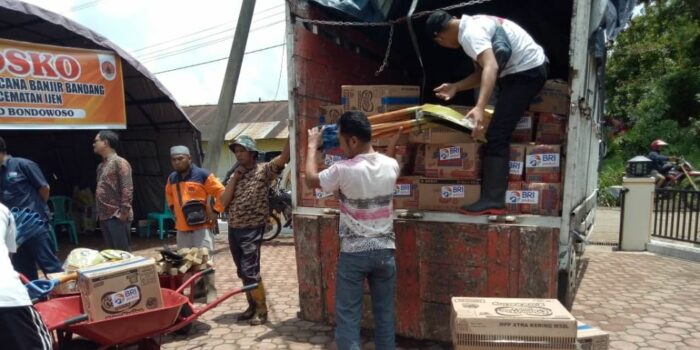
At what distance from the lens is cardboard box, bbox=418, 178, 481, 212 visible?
339 centimetres

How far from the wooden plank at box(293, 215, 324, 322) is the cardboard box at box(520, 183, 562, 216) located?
5.32ft

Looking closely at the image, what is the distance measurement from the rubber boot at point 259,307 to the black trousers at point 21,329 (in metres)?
2.27

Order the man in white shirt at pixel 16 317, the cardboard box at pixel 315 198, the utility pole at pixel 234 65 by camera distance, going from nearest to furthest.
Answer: the man in white shirt at pixel 16 317 < the cardboard box at pixel 315 198 < the utility pole at pixel 234 65

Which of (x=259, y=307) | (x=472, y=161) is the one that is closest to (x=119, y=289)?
(x=259, y=307)

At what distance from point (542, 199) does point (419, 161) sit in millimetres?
943

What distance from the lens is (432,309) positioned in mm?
3551

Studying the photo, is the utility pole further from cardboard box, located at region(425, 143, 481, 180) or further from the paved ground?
cardboard box, located at region(425, 143, 481, 180)

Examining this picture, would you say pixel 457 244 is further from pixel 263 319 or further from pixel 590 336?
pixel 263 319

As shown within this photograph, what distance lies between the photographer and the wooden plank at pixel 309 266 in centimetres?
393

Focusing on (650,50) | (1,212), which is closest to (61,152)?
(1,212)

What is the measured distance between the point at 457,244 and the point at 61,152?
1018cm

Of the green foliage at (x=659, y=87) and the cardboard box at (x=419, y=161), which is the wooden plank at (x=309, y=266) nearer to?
the cardboard box at (x=419, y=161)

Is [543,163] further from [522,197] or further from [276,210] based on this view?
[276,210]

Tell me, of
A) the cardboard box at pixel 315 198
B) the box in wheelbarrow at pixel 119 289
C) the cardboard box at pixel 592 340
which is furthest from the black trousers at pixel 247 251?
the cardboard box at pixel 592 340
